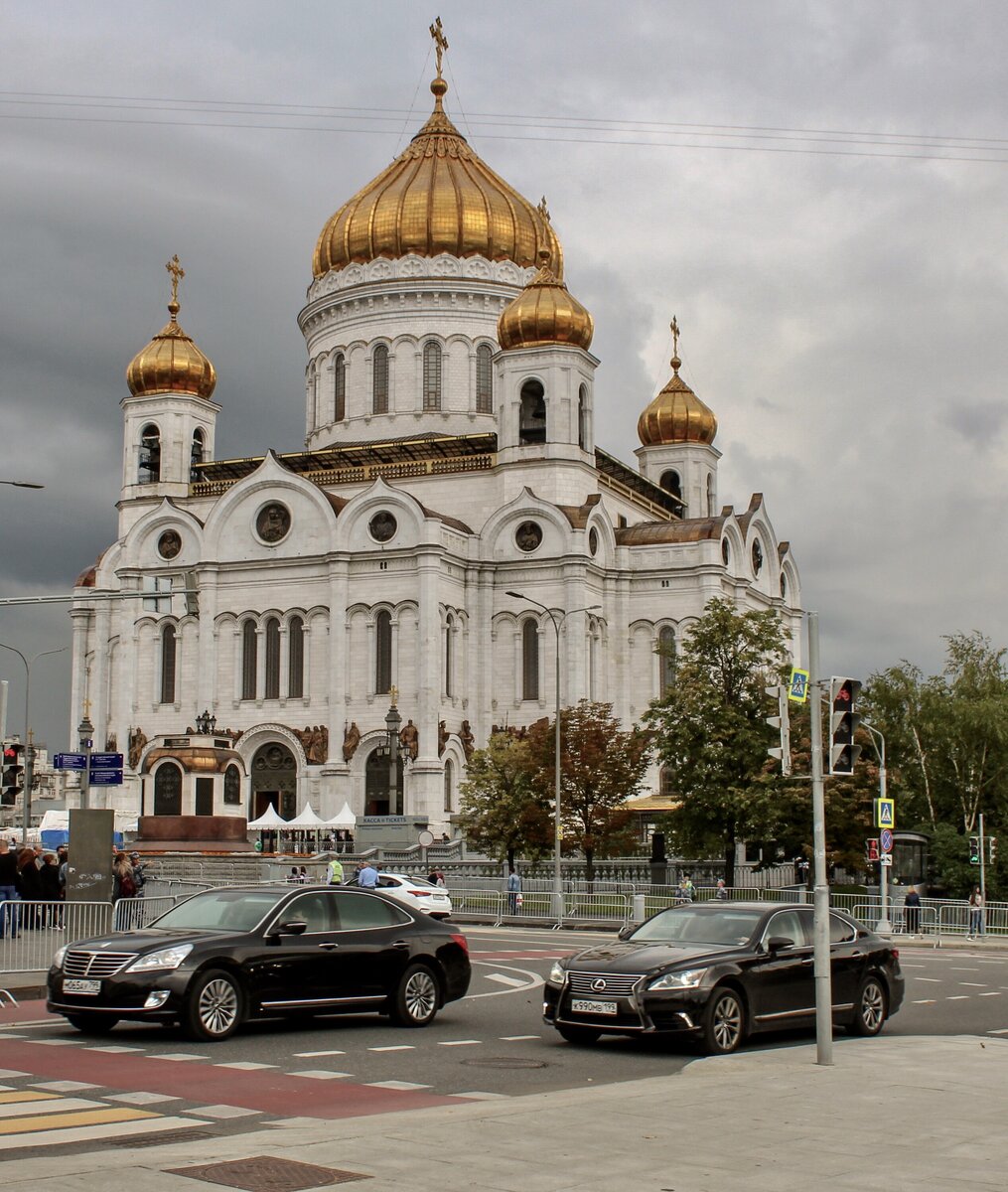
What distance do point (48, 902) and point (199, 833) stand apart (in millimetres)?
34581

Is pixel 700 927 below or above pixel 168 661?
below

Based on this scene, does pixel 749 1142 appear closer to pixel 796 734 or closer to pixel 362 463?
pixel 796 734

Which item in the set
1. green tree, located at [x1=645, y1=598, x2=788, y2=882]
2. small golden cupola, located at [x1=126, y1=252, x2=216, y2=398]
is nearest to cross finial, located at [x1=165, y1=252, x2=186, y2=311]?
small golden cupola, located at [x1=126, y1=252, x2=216, y2=398]

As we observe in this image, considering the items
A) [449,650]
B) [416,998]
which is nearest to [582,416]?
[449,650]

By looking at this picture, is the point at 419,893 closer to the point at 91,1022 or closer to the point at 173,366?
the point at 91,1022

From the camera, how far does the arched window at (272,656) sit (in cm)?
7031

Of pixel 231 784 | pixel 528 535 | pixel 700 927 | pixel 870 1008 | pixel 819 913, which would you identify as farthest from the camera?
pixel 528 535

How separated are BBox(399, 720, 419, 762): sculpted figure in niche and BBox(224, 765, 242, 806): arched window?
8.29 meters

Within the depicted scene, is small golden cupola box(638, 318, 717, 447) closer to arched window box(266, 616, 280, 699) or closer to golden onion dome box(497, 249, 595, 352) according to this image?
golden onion dome box(497, 249, 595, 352)

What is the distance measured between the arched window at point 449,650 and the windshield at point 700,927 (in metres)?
49.8

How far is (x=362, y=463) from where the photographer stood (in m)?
74.4

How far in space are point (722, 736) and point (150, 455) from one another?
40311 millimetres

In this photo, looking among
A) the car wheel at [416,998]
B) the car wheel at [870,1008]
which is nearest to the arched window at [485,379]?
the car wheel at [416,998]

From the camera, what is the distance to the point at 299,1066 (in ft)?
48.1
